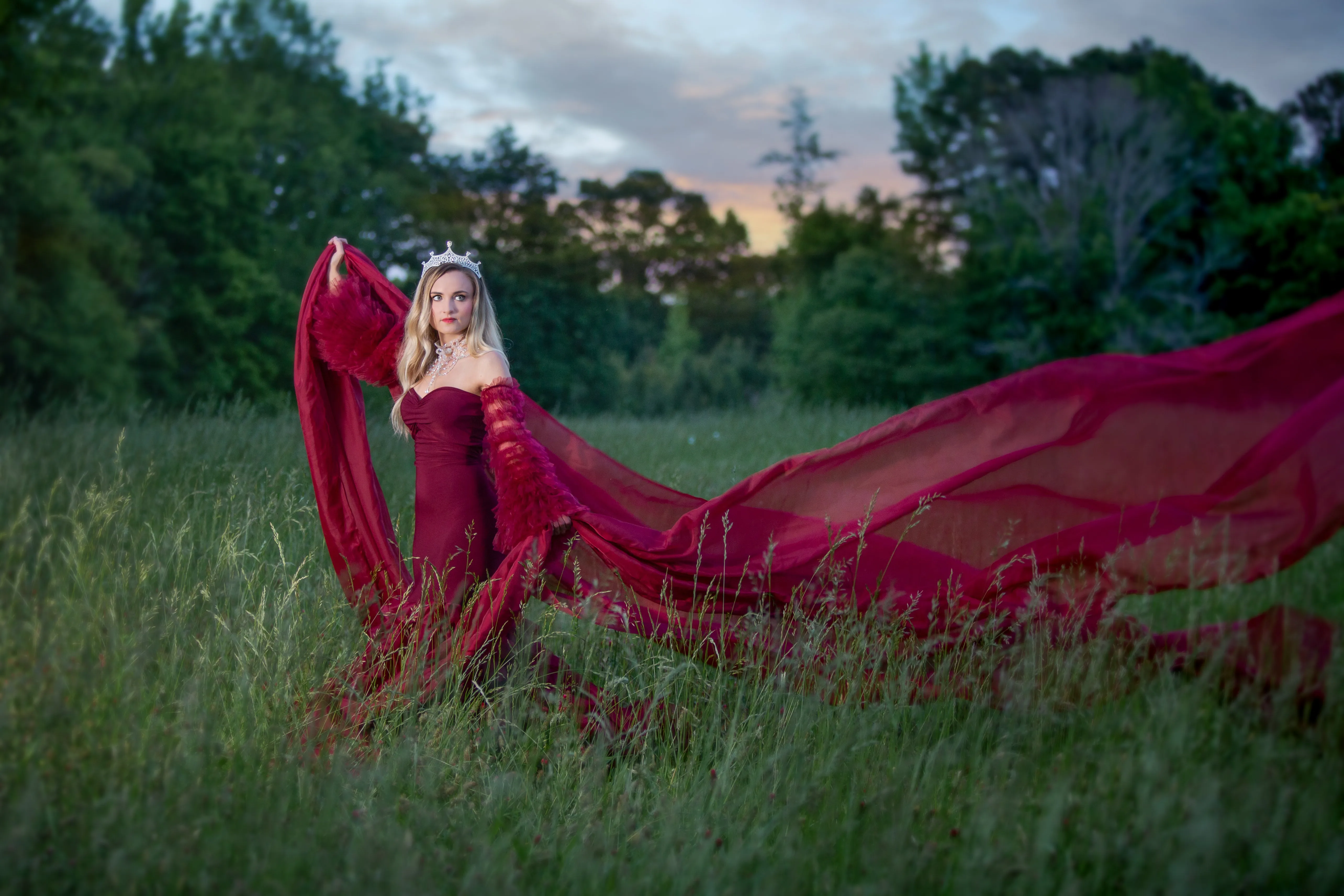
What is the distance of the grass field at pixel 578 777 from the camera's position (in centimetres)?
196

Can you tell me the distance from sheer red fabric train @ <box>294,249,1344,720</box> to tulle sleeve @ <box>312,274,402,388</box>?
0.33 m

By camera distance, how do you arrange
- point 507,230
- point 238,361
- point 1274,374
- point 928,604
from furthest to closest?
point 507,230, point 238,361, point 928,604, point 1274,374

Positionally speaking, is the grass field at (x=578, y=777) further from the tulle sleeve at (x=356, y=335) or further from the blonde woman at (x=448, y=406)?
the tulle sleeve at (x=356, y=335)

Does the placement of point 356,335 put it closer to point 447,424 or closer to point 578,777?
point 447,424

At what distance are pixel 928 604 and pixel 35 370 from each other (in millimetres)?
15519

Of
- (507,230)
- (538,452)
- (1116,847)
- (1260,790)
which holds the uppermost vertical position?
(507,230)

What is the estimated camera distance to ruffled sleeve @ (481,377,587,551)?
3359 mm

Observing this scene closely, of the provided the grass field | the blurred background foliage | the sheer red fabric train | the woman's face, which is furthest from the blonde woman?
the blurred background foliage

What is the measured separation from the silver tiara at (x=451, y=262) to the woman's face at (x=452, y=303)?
0.11 ft

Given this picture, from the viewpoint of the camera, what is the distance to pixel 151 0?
21844mm

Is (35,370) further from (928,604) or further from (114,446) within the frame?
(928,604)

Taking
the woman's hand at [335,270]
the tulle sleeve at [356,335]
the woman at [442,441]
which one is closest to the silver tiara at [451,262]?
the woman at [442,441]

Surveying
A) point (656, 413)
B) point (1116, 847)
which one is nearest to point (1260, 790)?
point (1116, 847)

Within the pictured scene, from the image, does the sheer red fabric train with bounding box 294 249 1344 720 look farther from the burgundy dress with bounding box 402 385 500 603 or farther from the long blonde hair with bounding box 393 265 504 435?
the long blonde hair with bounding box 393 265 504 435
